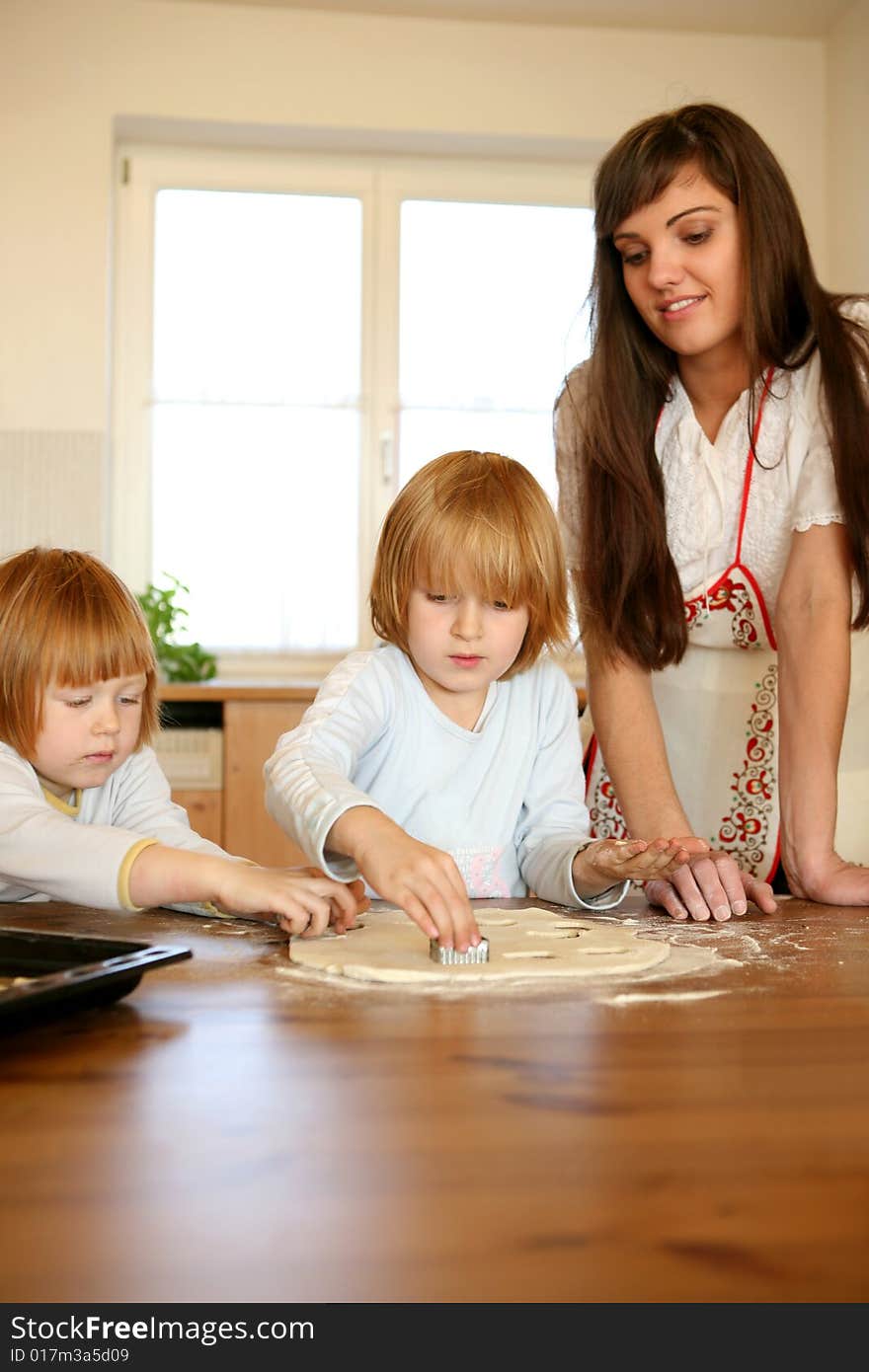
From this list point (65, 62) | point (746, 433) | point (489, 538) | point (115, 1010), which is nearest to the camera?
point (115, 1010)

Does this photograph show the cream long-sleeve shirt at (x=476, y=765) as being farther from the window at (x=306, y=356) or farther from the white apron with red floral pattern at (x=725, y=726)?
the window at (x=306, y=356)

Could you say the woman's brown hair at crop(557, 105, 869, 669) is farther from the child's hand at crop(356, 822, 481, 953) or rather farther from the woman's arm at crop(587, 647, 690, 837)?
the child's hand at crop(356, 822, 481, 953)

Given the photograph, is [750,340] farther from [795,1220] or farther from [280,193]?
[280,193]

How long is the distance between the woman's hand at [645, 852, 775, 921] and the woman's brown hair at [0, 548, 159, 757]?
0.52 metres

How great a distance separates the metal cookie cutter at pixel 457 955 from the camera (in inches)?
31.7

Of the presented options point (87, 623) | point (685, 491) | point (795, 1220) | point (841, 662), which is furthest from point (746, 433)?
point (795, 1220)

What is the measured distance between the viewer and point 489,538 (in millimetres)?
1269

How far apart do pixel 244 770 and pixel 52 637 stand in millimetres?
1985

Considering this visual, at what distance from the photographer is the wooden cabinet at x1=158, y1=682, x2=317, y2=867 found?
3.07 metres

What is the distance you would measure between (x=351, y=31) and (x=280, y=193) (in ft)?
1.51

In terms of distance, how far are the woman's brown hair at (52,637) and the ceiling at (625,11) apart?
2.78 m

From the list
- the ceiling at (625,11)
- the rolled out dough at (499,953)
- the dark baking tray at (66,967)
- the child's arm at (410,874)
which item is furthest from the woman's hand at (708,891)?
the ceiling at (625,11)

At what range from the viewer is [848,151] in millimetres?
3566
